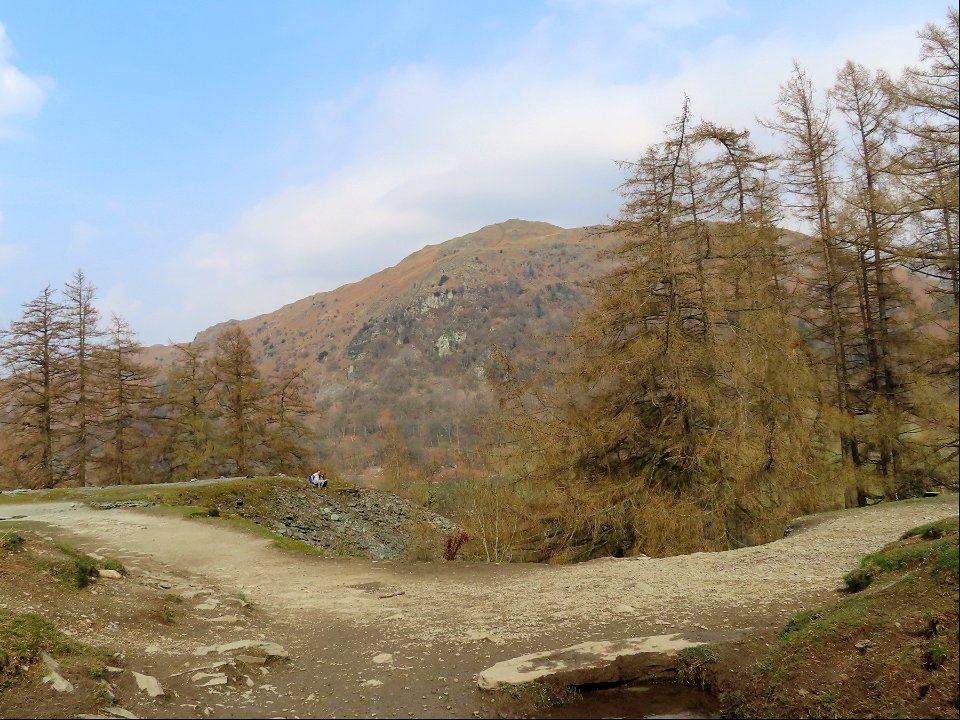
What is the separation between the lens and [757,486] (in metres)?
15.8

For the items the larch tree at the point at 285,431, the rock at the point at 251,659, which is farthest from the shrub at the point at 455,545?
the larch tree at the point at 285,431

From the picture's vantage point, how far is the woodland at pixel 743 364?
14969 mm

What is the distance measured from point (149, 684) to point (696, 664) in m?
5.40

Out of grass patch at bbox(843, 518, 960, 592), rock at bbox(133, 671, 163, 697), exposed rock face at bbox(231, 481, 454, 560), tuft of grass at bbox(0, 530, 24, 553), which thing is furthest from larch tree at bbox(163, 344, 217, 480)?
grass patch at bbox(843, 518, 960, 592)

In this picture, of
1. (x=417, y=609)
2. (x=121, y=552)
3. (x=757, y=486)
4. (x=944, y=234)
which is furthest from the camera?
(x=757, y=486)

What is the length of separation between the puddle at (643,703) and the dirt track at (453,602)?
916 mm

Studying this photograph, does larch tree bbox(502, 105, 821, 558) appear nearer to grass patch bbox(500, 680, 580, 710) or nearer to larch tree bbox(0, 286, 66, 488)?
grass patch bbox(500, 680, 580, 710)

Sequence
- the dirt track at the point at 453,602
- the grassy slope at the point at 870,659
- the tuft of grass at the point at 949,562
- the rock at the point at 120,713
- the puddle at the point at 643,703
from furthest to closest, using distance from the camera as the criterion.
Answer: the dirt track at the point at 453,602
the tuft of grass at the point at 949,562
the puddle at the point at 643,703
the rock at the point at 120,713
the grassy slope at the point at 870,659

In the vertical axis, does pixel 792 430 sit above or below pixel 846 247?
below

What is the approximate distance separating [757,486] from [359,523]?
18.9 metres

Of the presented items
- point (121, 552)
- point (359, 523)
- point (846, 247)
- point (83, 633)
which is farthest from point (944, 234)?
point (359, 523)

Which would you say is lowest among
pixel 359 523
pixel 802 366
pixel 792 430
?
pixel 359 523

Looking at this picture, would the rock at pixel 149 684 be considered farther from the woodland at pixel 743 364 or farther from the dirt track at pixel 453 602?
the woodland at pixel 743 364

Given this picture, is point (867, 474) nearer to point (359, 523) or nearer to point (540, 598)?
point (540, 598)
